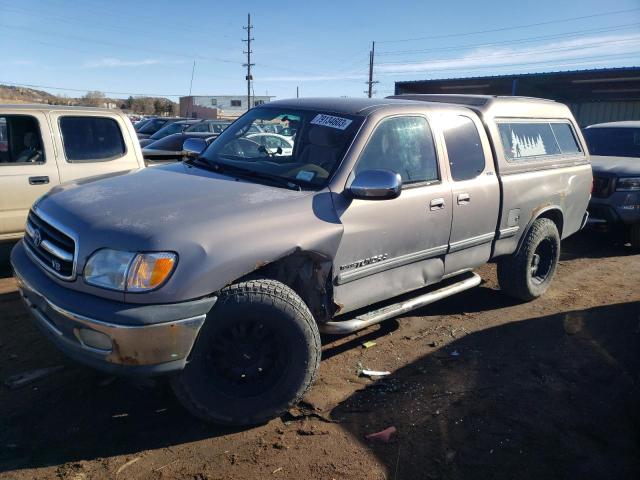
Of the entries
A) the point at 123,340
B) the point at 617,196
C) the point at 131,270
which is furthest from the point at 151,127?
the point at 123,340

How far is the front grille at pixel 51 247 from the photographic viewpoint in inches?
111

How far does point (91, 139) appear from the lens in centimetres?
580

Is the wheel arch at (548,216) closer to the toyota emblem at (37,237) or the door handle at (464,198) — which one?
the door handle at (464,198)

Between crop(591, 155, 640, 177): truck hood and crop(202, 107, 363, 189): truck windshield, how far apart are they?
5.33 metres

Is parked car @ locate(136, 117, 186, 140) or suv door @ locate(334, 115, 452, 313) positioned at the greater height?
parked car @ locate(136, 117, 186, 140)

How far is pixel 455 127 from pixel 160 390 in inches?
120

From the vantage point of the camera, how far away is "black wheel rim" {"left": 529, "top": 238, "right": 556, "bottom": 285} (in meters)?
5.45

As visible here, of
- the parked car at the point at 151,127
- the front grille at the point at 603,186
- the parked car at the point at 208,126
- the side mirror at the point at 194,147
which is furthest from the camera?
the parked car at the point at 151,127

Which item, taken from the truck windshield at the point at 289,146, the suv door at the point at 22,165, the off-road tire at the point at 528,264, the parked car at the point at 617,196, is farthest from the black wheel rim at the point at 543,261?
the suv door at the point at 22,165

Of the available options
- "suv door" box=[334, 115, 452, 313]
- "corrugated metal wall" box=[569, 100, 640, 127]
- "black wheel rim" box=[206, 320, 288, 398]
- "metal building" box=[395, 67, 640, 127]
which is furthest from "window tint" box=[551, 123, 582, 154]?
"corrugated metal wall" box=[569, 100, 640, 127]

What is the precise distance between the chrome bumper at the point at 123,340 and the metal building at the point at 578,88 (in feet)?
61.9

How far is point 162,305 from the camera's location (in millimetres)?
2604

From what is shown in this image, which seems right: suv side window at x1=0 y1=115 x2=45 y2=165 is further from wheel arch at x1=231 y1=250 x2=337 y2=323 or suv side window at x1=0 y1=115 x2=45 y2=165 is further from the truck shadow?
the truck shadow

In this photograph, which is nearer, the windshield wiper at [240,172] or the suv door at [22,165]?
the windshield wiper at [240,172]
